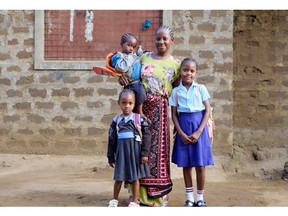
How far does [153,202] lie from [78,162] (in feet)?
10.1

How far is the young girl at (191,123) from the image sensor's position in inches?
203

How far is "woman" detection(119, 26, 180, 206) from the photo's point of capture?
5168 millimetres

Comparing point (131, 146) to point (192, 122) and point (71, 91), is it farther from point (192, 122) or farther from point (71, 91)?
point (71, 91)

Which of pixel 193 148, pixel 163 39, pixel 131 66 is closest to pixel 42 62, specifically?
pixel 131 66

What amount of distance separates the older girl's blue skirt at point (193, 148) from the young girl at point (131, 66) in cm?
41

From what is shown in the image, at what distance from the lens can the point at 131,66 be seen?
5.15 m

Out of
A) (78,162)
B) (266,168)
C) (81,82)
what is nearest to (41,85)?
(81,82)

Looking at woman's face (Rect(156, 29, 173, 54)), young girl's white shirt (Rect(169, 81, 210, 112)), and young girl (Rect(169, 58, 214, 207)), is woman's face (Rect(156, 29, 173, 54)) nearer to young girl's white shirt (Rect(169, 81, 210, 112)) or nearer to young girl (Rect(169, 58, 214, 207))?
young girl (Rect(169, 58, 214, 207))

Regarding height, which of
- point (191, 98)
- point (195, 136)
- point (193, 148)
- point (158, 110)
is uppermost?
point (191, 98)

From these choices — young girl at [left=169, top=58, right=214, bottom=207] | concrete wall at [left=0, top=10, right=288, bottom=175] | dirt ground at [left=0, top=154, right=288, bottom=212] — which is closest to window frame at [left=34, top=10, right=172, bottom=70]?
concrete wall at [left=0, top=10, right=288, bottom=175]

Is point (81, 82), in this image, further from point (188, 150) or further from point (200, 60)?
point (188, 150)

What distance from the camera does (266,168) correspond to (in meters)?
8.38

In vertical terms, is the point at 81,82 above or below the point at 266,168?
above

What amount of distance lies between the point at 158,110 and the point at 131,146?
1.39 feet
